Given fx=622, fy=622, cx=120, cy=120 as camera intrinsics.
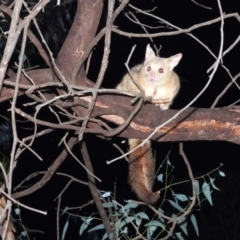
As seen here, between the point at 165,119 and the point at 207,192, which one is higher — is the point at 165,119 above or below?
above

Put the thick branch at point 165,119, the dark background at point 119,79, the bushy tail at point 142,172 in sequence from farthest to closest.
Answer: the dark background at point 119,79
the bushy tail at point 142,172
the thick branch at point 165,119

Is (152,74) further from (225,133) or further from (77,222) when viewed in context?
(77,222)

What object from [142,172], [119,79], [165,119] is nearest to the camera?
[165,119]

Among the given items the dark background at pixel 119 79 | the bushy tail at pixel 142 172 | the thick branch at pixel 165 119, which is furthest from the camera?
the dark background at pixel 119 79

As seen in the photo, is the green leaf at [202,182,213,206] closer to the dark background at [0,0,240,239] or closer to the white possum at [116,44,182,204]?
the white possum at [116,44,182,204]

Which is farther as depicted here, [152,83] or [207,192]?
[152,83]

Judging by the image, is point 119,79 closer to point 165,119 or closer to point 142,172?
point 142,172

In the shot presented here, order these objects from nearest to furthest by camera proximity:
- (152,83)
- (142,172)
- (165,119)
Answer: (165,119)
(142,172)
(152,83)

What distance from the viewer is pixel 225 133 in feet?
8.14

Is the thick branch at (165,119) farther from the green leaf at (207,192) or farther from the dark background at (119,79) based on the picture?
the dark background at (119,79)

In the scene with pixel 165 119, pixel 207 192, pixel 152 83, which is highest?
pixel 165 119

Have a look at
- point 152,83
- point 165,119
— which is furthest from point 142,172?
point 152,83

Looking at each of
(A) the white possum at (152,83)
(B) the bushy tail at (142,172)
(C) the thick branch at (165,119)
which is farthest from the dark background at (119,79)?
(C) the thick branch at (165,119)

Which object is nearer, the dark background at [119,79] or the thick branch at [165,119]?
the thick branch at [165,119]
